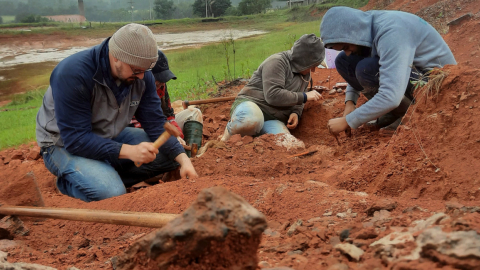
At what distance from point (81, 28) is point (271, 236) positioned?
1379 cm

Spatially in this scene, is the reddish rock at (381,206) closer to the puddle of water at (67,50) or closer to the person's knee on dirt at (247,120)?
the person's knee on dirt at (247,120)

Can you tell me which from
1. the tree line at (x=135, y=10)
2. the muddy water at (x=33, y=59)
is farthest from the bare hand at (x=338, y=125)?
the tree line at (x=135, y=10)

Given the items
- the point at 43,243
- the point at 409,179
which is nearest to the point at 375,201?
the point at 409,179

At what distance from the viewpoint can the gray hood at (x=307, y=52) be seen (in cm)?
379

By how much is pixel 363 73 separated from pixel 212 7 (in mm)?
13731

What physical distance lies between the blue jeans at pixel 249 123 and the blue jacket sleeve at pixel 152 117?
3.20ft

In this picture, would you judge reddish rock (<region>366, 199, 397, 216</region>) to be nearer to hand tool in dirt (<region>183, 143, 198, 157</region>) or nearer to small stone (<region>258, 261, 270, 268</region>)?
small stone (<region>258, 261, 270, 268</region>)

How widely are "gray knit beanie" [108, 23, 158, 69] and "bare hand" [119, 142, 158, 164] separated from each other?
55 centimetres

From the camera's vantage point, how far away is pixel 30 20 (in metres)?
13.6

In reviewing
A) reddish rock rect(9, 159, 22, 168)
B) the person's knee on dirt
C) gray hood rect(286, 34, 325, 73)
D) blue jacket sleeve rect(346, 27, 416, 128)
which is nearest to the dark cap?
the person's knee on dirt

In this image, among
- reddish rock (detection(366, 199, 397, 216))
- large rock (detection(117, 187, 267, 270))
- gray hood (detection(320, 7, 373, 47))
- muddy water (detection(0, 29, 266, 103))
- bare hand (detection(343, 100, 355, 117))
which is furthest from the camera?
muddy water (detection(0, 29, 266, 103))

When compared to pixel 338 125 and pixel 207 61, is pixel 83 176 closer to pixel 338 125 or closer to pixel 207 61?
pixel 338 125

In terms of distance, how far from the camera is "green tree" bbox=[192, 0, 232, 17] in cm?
1577

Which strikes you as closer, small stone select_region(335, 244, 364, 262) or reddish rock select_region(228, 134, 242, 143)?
small stone select_region(335, 244, 364, 262)
